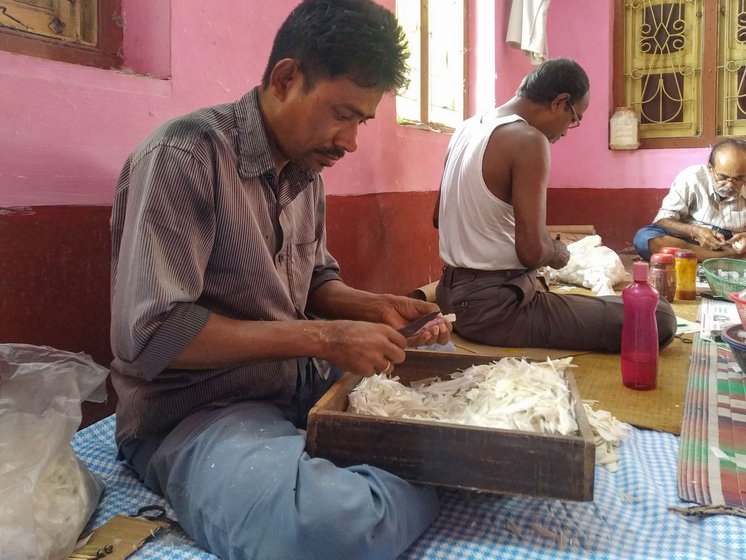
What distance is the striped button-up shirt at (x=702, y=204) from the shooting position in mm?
4438

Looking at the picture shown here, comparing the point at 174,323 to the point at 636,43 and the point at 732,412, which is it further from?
the point at 636,43

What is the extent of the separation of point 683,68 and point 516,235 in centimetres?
440

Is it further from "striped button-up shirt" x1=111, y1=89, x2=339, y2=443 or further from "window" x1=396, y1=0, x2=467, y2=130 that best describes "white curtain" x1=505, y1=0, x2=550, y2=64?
"striped button-up shirt" x1=111, y1=89, x2=339, y2=443

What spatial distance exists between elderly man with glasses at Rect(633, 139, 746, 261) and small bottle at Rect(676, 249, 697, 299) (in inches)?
35.0

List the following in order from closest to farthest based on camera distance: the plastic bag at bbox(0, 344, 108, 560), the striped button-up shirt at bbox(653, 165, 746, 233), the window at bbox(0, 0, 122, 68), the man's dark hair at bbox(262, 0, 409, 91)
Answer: the plastic bag at bbox(0, 344, 108, 560)
the man's dark hair at bbox(262, 0, 409, 91)
the window at bbox(0, 0, 122, 68)
the striped button-up shirt at bbox(653, 165, 746, 233)

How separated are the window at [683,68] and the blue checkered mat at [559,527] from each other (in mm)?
A: 5346

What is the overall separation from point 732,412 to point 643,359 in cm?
37

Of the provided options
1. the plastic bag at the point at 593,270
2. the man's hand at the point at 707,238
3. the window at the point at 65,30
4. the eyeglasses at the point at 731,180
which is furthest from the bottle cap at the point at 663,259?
the window at the point at 65,30

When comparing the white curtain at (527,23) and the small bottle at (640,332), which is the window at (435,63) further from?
the small bottle at (640,332)

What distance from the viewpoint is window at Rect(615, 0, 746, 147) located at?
578cm

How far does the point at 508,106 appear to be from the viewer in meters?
2.95

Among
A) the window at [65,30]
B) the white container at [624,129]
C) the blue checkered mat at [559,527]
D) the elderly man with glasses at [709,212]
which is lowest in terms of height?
the blue checkered mat at [559,527]

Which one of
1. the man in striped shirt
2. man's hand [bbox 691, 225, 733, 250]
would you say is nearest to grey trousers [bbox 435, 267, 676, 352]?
the man in striped shirt

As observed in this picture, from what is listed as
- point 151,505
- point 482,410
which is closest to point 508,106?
point 482,410
